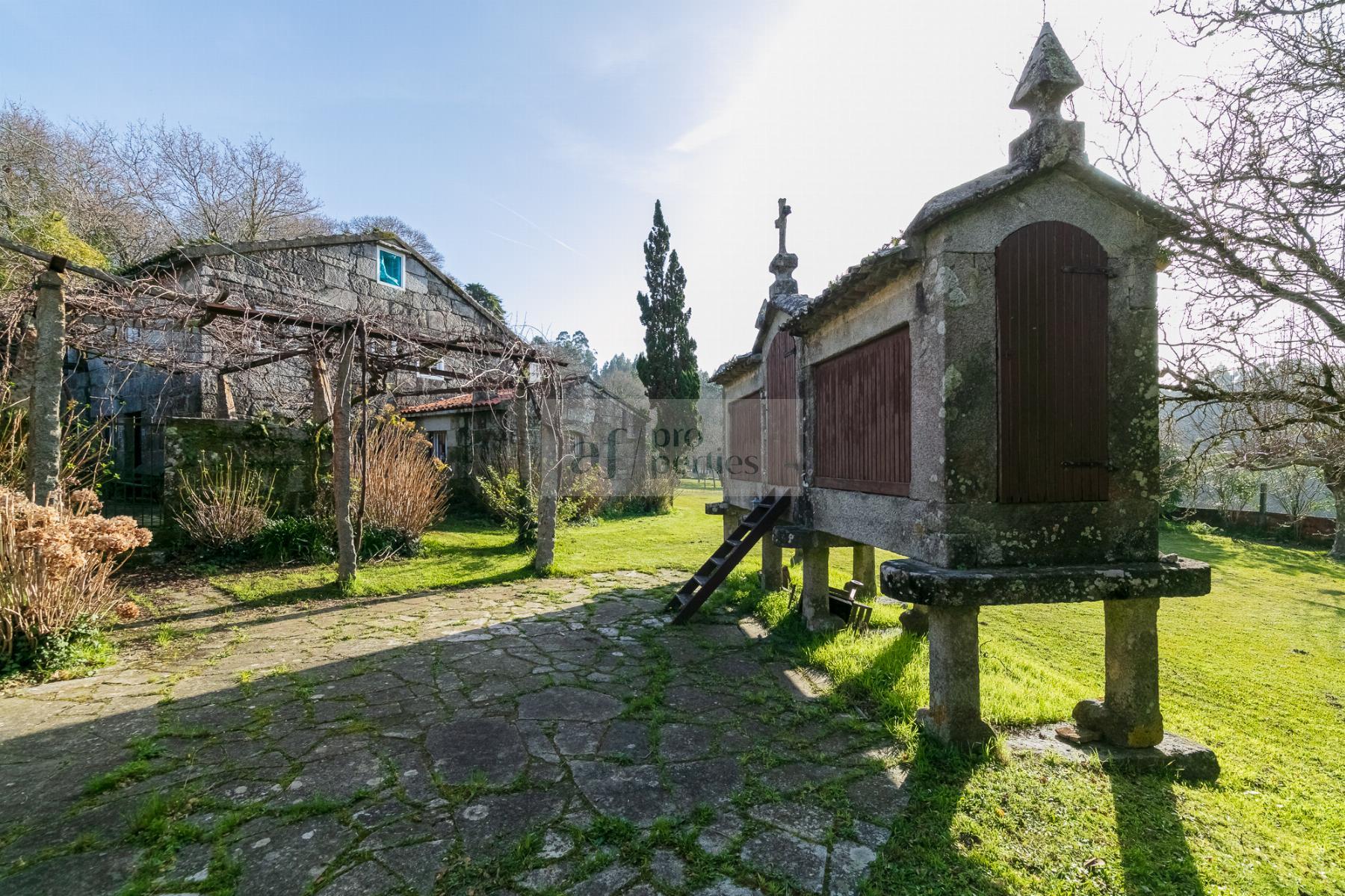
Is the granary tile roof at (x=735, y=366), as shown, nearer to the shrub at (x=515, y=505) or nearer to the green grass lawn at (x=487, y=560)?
the green grass lawn at (x=487, y=560)

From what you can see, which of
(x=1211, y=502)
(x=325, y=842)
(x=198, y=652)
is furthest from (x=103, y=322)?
(x=1211, y=502)

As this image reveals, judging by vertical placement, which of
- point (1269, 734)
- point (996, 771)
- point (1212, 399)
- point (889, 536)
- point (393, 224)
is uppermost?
point (393, 224)

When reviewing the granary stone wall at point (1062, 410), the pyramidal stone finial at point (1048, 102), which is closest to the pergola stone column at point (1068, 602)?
the granary stone wall at point (1062, 410)

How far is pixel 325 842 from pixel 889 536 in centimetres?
376

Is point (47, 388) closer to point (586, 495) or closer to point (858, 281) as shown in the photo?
point (858, 281)

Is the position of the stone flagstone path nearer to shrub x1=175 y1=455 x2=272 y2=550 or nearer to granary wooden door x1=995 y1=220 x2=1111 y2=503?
granary wooden door x1=995 y1=220 x2=1111 y2=503

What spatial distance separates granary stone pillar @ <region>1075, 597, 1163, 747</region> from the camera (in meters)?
3.81

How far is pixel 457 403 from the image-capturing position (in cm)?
1577

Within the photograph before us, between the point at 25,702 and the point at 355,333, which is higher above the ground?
the point at 355,333

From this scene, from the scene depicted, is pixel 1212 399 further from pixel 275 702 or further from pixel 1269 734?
pixel 275 702

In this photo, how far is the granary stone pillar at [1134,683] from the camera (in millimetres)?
3809

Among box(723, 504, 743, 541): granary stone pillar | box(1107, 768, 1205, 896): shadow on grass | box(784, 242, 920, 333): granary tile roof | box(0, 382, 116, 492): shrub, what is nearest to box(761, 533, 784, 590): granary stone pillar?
box(723, 504, 743, 541): granary stone pillar

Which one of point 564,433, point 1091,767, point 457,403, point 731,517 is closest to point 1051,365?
point 1091,767

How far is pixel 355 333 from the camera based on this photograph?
7.22 m
